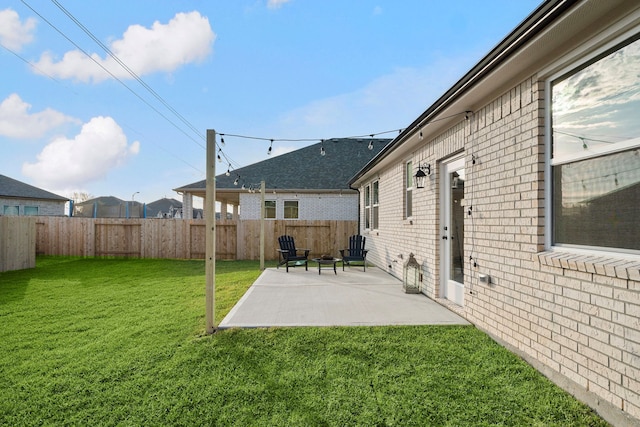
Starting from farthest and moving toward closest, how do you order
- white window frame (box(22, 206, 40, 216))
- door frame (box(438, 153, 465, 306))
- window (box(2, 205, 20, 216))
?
white window frame (box(22, 206, 40, 216)), window (box(2, 205, 20, 216)), door frame (box(438, 153, 465, 306))

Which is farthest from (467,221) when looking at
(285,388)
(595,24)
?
(285,388)

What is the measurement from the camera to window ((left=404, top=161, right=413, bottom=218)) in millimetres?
6620

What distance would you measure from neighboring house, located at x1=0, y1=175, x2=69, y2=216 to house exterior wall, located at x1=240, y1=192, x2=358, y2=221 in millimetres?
15082

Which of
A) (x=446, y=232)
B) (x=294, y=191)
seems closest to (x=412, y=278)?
(x=446, y=232)

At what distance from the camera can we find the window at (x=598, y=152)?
2137mm

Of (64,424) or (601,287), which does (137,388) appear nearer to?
(64,424)

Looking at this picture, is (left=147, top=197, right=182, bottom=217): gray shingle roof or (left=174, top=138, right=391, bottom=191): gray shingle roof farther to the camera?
(left=147, top=197, right=182, bottom=217): gray shingle roof

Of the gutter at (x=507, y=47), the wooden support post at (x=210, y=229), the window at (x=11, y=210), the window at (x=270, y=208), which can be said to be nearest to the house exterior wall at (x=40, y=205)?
the window at (x=11, y=210)

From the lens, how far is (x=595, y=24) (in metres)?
2.29

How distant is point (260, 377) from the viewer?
280cm

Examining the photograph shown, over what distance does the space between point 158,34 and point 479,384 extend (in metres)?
9.67

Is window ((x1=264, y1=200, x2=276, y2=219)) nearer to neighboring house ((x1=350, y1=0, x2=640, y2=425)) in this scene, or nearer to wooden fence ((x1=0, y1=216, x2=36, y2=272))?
wooden fence ((x1=0, y1=216, x2=36, y2=272))

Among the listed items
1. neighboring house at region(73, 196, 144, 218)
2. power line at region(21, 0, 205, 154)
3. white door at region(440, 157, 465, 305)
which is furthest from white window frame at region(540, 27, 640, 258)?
neighboring house at region(73, 196, 144, 218)

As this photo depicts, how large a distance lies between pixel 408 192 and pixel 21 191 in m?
24.9
